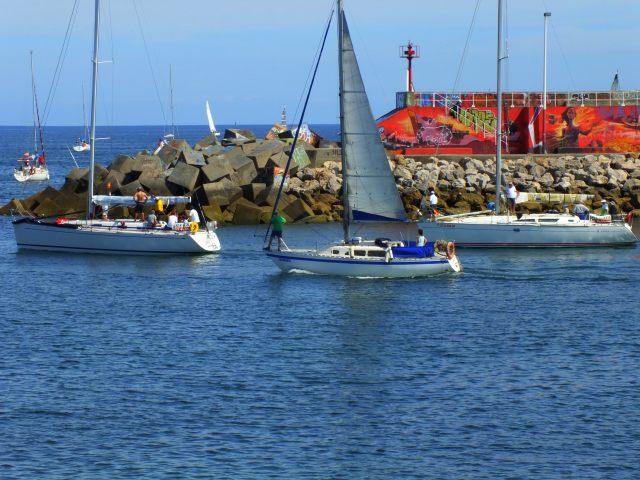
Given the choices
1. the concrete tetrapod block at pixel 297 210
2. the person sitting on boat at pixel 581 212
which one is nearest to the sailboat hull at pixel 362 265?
the person sitting on boat at pixel 581 212

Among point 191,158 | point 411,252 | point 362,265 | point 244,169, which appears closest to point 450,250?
point 411,252

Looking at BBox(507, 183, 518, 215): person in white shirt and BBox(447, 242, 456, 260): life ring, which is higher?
BBox(507, 183, 518, 215): person in white shirt

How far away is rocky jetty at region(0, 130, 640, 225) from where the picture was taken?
57156 millimetres

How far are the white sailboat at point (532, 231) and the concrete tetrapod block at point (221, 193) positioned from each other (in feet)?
42.4

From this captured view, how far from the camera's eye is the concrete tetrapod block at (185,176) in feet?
192

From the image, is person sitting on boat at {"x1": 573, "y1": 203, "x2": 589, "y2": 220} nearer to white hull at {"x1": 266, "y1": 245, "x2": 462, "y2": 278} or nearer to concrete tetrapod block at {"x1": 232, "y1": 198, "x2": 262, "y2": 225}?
white hull at {"x1": 266, "y1": 245, "x2": 462, "y2": 278}

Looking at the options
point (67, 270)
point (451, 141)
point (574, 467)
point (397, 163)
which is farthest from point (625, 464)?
point (451, 141)

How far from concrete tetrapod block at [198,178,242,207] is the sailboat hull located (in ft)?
56.0

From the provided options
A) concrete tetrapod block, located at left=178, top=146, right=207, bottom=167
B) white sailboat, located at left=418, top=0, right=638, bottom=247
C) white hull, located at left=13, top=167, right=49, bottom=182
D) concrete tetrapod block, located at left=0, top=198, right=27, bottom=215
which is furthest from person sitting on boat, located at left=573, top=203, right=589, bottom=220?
white hull, located at left=13, top=167, right=49, bottom=182

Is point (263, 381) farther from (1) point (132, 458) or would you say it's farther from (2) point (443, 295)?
(2) point (443, 295)

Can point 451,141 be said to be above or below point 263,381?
above

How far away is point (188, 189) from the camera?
58.6 m

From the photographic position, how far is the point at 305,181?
202 ft

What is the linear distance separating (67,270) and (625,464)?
87.3 feet
